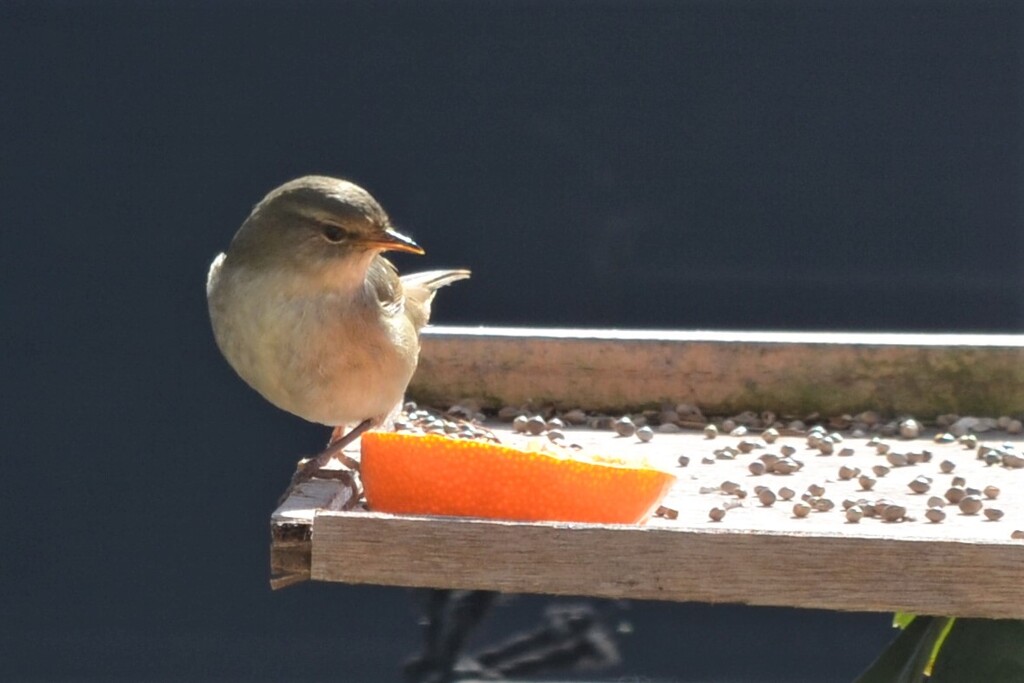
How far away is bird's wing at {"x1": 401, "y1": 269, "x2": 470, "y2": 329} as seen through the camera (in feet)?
11.7

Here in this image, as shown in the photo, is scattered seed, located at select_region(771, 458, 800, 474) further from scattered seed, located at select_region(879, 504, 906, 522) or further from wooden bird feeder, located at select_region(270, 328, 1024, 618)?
scattered seed, located at select_region(879, 504, 906, 522)

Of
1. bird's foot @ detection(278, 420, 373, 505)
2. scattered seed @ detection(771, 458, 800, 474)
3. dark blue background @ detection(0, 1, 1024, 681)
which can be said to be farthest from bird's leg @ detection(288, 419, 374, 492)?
dark blue background @ detection(0, 1, 1024, 681)

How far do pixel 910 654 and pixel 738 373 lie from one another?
44.2 inches

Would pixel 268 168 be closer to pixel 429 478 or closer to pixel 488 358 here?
pixel 488 358

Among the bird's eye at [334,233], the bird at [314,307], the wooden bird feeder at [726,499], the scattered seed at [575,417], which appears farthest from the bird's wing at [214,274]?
the scattered seed at [575,417]

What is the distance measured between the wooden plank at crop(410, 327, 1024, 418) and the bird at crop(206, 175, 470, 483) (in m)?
0.66

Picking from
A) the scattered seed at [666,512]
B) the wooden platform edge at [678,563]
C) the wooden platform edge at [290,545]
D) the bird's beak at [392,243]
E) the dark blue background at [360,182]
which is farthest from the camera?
the dark blue background at [360,182]

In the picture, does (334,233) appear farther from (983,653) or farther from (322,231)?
(983,653)


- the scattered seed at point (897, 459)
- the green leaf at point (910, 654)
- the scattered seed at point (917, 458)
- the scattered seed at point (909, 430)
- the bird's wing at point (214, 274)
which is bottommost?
the green leaf at point (910, 654)

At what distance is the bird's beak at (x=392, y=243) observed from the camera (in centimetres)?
296

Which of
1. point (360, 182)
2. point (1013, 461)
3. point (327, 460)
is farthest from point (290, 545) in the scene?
point (360, 182)

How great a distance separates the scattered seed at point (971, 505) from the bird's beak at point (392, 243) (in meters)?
1.08

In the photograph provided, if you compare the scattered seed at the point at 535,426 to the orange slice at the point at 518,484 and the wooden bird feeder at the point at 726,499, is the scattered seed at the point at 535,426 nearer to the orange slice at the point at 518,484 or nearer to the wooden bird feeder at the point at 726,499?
the wooden bird feeder at the point at 726,499

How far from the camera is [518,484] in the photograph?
254 cm
